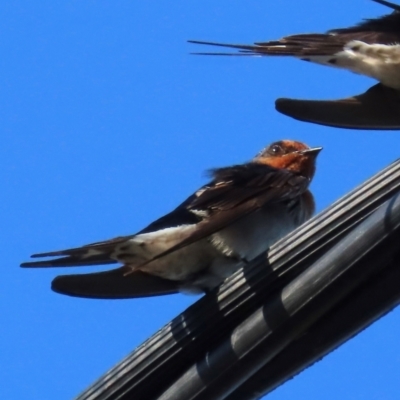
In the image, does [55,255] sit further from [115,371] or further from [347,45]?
[347,45]

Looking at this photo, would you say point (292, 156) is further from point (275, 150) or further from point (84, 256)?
point (84, 256)

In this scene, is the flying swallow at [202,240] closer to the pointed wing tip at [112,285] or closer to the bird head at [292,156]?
the pointed wing tip at [112,285]

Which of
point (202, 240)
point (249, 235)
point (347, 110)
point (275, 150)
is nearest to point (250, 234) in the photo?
point (249, 235)

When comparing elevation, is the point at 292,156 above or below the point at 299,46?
above

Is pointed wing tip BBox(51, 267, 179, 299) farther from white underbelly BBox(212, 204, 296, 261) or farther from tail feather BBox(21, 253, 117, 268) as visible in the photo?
white underbelly BBox(212, 204, 296, 261)

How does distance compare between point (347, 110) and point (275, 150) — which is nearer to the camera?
point (347, 110)

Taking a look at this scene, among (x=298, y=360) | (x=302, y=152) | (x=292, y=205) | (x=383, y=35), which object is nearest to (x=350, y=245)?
(x=298, y=360)

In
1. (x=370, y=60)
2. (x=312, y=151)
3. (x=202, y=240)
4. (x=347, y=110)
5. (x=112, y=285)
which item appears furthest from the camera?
(x=312, y=151)

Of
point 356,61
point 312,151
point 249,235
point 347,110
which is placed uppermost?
point 312,151

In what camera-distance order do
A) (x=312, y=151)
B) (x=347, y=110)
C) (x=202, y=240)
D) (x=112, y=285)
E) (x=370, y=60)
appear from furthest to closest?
(x=312, y=151)
(x=202, y=240)
(x=112, y=285)
(x=370, y=60)
(x=347, y=110)
